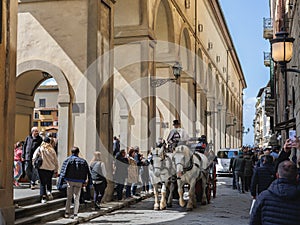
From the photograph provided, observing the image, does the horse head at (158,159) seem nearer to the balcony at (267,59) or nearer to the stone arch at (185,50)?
the stone arch at (185,50)

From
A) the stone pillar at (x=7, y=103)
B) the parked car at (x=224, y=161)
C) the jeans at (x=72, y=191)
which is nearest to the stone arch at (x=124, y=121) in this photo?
the jeans at (x=72, y=191)

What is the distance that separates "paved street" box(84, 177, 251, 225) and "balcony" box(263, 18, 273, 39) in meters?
26.0

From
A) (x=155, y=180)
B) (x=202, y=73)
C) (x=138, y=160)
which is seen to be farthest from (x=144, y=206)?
(x=202, y=73)

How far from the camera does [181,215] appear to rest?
12.5 m

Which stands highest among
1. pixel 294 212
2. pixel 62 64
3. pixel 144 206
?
pixel 62 64

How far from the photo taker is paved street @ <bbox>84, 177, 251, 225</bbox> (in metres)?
11.5

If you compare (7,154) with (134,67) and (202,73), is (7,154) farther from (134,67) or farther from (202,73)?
(202,73)

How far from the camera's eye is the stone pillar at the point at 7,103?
9430mm

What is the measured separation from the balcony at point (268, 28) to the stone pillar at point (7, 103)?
31.9 m

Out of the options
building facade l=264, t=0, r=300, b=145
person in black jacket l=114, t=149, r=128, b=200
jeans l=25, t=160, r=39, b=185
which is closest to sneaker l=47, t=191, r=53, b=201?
jeans l=25, t=160, r=39, b=185

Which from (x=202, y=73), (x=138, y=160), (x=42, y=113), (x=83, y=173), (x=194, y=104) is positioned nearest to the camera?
(x=83, y=173)

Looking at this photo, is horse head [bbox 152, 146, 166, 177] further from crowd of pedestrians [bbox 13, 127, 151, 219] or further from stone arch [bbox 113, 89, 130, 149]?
stone arch [bbox 113, 89, 130, 149]

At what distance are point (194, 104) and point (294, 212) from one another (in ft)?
88.6

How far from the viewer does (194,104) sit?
31.5 meters
